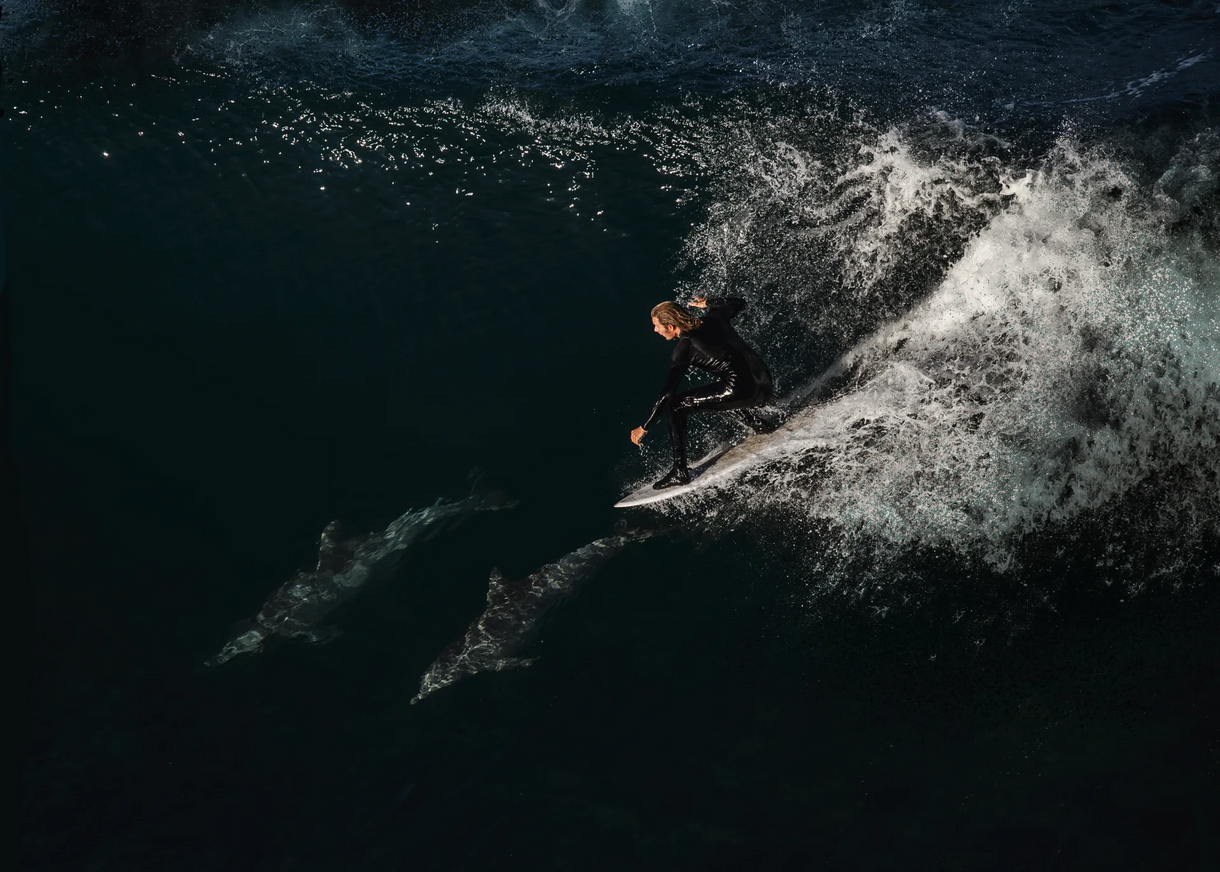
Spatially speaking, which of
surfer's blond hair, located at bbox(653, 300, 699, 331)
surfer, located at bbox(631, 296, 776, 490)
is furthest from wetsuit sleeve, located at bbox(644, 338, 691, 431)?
surfer's blond hair, located at bbox(653, 300, 699, 331)

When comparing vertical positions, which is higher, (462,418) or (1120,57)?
(1120,57)

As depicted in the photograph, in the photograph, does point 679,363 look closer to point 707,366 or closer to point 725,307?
point 707,366

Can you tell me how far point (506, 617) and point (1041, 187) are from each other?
10.9 meters

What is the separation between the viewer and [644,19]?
63.5 feet

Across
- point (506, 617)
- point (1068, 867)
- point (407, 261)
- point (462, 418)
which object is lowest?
point (1068, 867)

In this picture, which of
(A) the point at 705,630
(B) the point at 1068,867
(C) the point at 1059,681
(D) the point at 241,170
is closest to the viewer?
(B) the point at 1068,867

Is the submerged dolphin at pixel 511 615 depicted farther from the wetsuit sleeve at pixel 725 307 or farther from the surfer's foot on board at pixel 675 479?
the wetsuit sleeve at pixel 725 307

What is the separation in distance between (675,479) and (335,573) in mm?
5284

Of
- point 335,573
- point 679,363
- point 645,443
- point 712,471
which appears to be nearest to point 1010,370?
point 712,471

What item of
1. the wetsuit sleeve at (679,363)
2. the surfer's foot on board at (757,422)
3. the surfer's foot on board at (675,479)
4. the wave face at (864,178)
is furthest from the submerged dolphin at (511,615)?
the wetsuit sleeve at (679,363)

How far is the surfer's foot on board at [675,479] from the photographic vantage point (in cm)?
1252

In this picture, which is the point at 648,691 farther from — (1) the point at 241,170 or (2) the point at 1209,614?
(1) the point at 241,170

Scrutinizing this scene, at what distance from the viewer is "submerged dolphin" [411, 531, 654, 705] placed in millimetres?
11969

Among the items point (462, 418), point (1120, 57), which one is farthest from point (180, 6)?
point (1120, 57)
